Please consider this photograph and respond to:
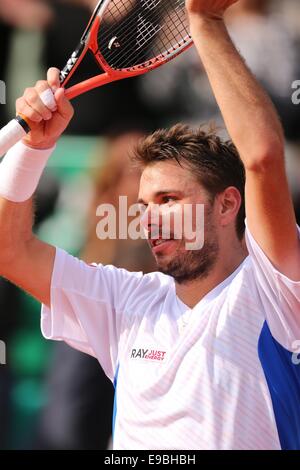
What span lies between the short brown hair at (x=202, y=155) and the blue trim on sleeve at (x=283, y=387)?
25.5 inches

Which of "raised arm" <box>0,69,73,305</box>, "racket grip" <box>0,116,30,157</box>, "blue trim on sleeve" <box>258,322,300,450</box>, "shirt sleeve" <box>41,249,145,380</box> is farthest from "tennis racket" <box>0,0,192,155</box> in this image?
"blue trim on sleeve" <box>258,322,300,450</box>

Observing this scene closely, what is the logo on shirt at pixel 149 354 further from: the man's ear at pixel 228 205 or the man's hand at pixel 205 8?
the man's hand at pixel 205 8

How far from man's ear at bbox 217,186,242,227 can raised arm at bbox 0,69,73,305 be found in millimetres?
654

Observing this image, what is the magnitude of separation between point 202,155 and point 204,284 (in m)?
0.51

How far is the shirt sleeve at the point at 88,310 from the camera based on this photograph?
3207mm

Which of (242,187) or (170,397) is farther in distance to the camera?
(242,187)

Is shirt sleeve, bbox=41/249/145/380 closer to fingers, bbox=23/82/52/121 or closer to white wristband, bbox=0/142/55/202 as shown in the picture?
white wristband, bbox=0/142/55/202

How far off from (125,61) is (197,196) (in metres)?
0.67

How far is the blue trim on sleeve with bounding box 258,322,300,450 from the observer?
2.76 m

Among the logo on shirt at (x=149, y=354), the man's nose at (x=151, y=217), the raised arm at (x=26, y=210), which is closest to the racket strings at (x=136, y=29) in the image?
the raised arm at (x=26, y=210)

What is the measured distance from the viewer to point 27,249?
127 inches
